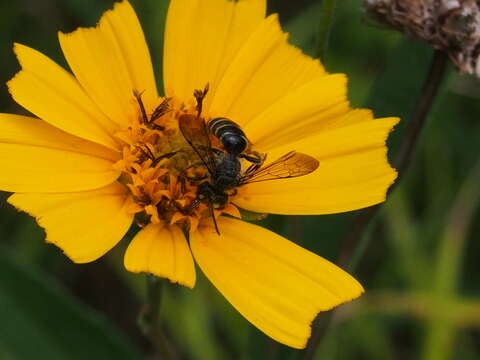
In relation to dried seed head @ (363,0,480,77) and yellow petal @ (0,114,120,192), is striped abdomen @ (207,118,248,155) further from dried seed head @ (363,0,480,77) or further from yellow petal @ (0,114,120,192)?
dried seed head @ (363,0,480,77)

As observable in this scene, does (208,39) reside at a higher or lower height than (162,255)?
higher

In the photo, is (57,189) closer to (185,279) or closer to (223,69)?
(185,279)

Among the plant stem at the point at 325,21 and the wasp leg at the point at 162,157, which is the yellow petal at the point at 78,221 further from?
the plant stem at the point at 325,21

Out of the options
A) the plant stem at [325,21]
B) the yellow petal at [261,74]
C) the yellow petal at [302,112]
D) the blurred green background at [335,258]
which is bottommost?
the blurred green background at [335,258]

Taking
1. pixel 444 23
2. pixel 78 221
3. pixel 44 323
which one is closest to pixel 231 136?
pixel 78 221

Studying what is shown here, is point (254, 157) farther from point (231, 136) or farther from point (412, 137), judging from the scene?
point (412, 137)

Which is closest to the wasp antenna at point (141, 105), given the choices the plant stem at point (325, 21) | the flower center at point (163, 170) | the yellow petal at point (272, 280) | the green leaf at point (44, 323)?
the flower center at point (163, 170)
